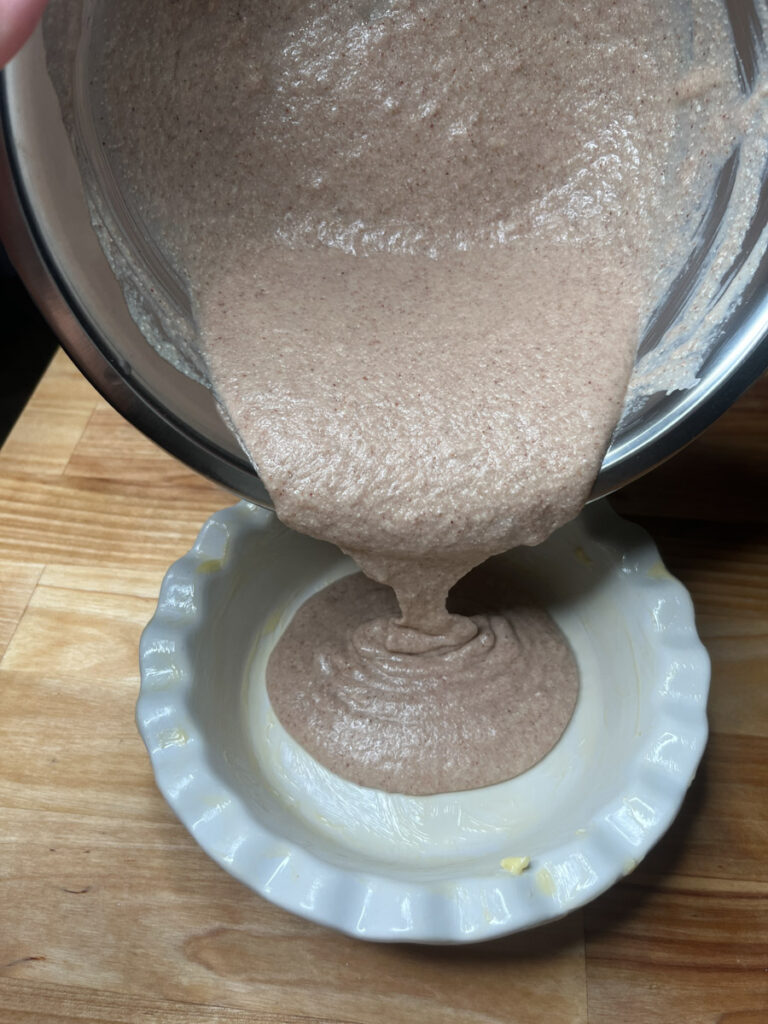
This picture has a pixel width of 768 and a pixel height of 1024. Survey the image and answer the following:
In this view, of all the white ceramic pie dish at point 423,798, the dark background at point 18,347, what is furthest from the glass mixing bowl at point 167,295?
the dark background at point 18,347

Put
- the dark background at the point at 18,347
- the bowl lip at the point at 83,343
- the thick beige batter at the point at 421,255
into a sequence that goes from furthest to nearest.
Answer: the dark background at the point at 18,347 → the thick beige batter at the point at 421,255 → the bowl lip at the point at 83,343

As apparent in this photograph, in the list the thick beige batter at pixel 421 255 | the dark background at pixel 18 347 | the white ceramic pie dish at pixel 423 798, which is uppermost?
the thick beige batter at pixel 421 255

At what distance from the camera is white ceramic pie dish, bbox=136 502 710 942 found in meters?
0.84

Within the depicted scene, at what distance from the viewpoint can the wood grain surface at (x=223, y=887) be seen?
0.91 m

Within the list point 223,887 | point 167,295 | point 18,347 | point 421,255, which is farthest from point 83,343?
point 18,347

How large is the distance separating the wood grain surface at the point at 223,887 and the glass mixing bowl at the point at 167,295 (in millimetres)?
405

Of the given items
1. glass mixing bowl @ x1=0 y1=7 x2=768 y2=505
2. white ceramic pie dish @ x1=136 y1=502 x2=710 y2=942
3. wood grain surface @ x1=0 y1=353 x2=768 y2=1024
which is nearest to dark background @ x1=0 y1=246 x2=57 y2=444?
wood grain surface @ x1=0 y1=353 x2=768 y2=1024

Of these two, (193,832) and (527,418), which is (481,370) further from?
(193,832)

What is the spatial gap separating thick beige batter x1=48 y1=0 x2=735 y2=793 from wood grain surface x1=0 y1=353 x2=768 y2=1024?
0.61ft

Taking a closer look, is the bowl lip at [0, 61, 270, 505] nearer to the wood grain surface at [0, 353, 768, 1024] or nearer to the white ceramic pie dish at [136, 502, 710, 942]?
the white ceramic pie dish at [136, 502, 710, 942]

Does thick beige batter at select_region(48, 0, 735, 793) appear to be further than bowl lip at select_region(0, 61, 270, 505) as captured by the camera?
Yes

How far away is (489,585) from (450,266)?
1.36ft

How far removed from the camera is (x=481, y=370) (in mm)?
913

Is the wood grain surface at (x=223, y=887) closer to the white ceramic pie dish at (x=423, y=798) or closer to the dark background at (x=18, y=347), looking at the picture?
the white ceramic pie dish at (x=423, y=798)
